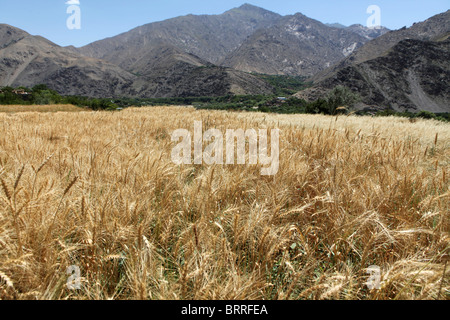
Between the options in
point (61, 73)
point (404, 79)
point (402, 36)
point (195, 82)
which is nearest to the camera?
point (404, 79)

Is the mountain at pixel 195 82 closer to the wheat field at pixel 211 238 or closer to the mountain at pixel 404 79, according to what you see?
the mountain at pixel 404 79

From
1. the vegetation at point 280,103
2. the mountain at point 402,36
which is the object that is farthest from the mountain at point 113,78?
the mountain at point 402,36

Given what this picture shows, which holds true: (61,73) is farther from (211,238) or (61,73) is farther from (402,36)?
(402,36)

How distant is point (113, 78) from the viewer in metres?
168

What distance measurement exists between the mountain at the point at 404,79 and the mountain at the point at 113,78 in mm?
57452

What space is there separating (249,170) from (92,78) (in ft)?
651

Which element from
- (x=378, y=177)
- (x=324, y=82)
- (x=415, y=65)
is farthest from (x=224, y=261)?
(x=415, y=65)

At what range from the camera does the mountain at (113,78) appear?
139500 millimetres

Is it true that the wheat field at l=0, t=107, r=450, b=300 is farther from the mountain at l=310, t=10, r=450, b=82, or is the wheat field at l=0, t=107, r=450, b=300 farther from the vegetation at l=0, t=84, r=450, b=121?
the mountain at l=310, t=10, r=450, b=82

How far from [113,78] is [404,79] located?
582 feet

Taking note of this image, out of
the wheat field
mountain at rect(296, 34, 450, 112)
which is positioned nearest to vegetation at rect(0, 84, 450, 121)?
the wheat field

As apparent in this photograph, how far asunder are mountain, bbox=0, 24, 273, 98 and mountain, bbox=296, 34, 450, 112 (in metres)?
57.5

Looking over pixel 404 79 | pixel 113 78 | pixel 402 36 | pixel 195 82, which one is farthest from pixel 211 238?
pixel 402 36
